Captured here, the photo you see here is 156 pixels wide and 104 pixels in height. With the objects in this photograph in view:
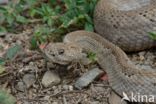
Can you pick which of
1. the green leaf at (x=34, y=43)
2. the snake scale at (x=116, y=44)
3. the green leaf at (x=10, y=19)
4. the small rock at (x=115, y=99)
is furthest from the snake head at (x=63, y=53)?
the green leaf at (x=10, y=19)

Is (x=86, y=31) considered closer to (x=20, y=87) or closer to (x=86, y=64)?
(x=86, y=64)

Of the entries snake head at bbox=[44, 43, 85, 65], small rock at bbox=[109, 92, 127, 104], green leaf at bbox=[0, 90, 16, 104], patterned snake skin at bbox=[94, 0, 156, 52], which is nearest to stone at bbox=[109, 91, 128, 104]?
small rock at bbox=[109, 92, 127, 104]

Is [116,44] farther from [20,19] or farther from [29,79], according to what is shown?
[20,19]

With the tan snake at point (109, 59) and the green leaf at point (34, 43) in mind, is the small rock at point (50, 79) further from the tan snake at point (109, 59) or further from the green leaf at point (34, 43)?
the green leaf at point (34, 43)

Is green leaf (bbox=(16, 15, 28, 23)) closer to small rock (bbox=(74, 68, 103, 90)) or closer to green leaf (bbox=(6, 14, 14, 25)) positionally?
green leaf (bbox=(6, 14, 14, 25))

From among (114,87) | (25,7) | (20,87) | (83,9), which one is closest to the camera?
(114,87)

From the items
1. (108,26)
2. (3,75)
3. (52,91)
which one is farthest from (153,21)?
(3,75)
